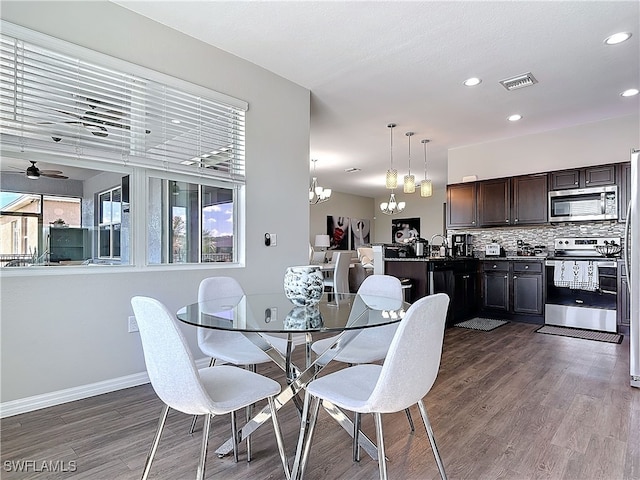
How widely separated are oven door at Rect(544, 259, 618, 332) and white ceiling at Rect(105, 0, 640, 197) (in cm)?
198

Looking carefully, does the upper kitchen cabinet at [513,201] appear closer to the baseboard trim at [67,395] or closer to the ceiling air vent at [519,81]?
the ceiling air vent at [519,81]

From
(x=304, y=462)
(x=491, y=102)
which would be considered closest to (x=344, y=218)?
(x=491, y=102)

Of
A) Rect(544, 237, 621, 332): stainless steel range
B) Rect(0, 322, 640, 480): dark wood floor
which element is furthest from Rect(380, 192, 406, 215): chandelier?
Rect(0, 322, 640, 480): dark wood floor

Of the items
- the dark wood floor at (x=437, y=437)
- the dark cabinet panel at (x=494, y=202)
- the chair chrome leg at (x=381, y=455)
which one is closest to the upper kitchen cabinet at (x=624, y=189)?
the dark cabinet panel at (x=494, y=202)

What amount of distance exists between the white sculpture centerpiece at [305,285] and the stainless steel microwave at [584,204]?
4.54 m

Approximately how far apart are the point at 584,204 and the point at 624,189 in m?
0.44

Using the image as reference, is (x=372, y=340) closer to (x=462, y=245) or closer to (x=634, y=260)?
(x=634, y=260)

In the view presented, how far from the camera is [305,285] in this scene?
6.38 ft

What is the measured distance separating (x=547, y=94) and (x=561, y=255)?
2.23 m

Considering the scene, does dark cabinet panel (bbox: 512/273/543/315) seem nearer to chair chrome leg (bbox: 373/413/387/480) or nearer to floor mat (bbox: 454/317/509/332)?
floor mat (bbox: 454/317/509/332)

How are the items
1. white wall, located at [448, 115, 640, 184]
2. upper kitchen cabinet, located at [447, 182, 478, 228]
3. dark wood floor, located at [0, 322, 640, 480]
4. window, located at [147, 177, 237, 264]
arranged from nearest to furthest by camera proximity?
dark wood floor, located at [0, 322, 640, 480], window, located at [147, 177, 237, 264], white wall, located at [448, 115, 640, 184], upper kitchen cabinet, located at [447, 182, 478, 228]

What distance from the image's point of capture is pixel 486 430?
81.5 inches

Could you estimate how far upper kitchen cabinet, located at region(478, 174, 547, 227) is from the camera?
5250 mm

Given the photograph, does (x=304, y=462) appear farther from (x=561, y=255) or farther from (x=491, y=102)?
(x=561, y=255)
